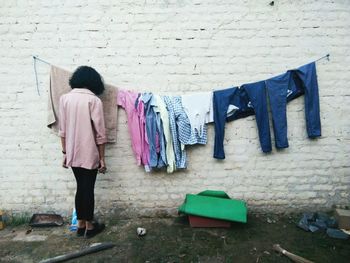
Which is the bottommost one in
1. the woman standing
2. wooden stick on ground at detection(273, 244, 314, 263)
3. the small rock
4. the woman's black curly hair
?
wooden stick on ground at detection(273, 244, 314, 263)

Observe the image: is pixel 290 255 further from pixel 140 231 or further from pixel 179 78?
pixel 179 78

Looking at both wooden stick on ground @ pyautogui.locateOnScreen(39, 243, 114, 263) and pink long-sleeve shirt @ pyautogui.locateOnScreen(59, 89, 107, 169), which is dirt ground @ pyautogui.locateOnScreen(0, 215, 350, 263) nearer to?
wooden stick on ground @ pyautogui.locateOnScreen(39, 243, 114, 263)

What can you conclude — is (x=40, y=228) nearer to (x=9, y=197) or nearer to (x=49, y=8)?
(x=9, y=197)

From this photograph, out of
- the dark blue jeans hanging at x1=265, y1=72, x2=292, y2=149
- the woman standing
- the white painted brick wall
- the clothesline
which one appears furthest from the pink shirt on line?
the dark blue jeans hanging at x1=265, y1=72, x2=292, y2=149

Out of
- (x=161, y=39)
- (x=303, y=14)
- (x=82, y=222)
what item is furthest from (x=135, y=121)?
(x=303, y=14)

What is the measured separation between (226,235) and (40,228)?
2.40 m

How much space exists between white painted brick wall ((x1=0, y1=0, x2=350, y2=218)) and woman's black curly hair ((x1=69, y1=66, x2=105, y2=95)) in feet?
1.12

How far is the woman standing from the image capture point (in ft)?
11.4

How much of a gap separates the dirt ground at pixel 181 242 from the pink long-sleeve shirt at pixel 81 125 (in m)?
0.98

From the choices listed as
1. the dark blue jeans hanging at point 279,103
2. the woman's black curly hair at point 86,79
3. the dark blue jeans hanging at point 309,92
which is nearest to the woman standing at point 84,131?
the woman's black curly hair at point 86,79

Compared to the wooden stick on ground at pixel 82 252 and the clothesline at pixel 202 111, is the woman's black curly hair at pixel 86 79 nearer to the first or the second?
the clothesline at pixel 202 111

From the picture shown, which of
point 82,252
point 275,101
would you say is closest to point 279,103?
point 275,101

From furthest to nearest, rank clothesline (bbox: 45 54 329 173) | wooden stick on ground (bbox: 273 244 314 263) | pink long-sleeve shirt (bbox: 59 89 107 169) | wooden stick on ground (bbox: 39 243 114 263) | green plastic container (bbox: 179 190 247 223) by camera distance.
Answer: clothesline (bbox: 45 54 329 173), green plastic container (bbox: 179 190 247 223), pink long-sleeve shirt (bbox: 59 89 107 169), wooden stick on ground (bbox: 39 243 114 263), wooden stick on ground (bbox: 273 244 314 263)

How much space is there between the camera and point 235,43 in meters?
3.91
